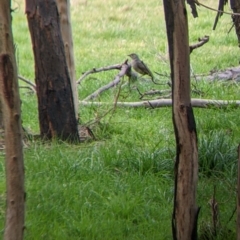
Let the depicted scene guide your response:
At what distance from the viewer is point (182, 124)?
420cm

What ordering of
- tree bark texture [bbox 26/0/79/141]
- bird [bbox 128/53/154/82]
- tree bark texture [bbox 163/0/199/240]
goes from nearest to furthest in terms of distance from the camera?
tree bark texture [bbox 163/0/199/240], tree bark texture [bbox 26/0/79/141], bird [bbox 128/53/154/82]

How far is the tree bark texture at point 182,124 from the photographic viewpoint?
4.11m

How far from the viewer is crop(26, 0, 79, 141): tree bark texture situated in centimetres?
684

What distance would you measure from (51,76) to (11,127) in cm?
354

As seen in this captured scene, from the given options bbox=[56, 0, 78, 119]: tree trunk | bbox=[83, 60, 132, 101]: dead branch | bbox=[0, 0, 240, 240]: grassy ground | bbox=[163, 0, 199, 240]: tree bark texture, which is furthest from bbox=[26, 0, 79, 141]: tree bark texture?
bbox=[163, 0, 199, 240]: tree bark texture

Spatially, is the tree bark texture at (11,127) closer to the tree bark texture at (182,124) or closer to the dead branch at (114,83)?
the tree bark texture at (182,124)

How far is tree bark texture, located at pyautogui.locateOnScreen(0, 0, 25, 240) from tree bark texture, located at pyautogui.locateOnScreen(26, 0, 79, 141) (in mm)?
3444

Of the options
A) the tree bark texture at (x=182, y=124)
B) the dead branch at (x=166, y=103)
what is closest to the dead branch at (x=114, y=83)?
the dead branch at (x=166, y=103)

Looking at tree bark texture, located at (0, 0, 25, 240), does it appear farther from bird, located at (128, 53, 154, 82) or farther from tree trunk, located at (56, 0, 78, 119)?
bird, located at (128, 53, 154, 82)

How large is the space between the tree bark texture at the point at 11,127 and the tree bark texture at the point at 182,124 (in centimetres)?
110

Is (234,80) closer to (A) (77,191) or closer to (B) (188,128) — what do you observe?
(A) (77,191)

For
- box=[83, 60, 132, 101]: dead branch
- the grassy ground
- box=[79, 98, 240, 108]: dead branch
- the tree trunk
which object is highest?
the tree trunk

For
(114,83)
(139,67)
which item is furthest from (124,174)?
(139,67)

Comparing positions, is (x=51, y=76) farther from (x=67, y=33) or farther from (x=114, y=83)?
(x=114, y=83)
